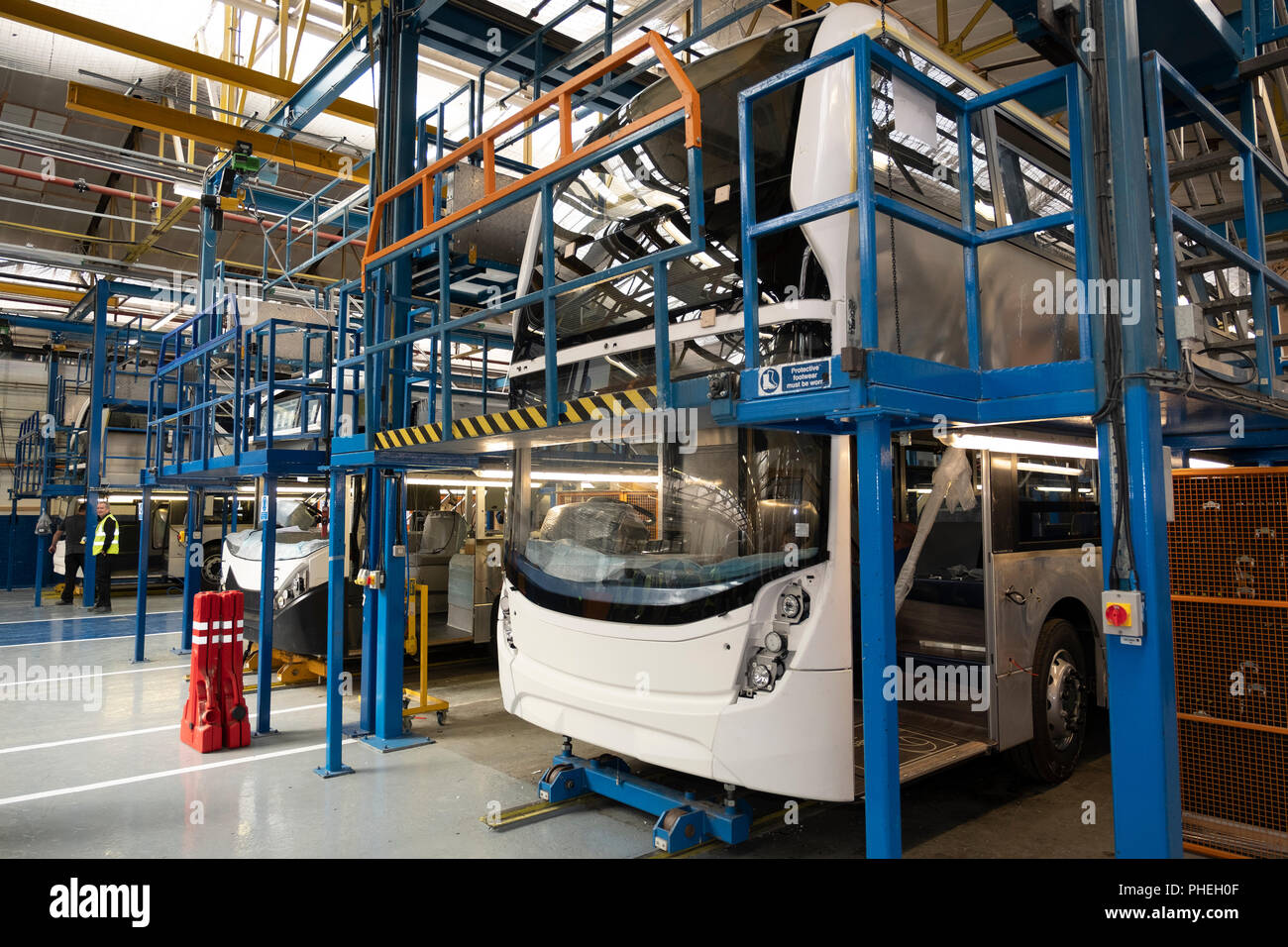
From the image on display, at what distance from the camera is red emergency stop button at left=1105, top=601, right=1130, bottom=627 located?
Answer: 2.77 meters

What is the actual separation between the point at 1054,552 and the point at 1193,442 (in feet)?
3.38

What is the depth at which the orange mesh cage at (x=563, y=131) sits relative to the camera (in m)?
3.25

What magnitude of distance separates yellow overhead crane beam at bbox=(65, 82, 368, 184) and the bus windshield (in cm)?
750

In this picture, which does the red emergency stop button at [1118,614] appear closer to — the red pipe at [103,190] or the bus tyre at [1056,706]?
the bus tyre at [1056,706]

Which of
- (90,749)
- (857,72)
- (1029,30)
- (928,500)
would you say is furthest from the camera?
(90,749)

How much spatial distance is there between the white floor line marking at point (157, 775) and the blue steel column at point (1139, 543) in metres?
5.53

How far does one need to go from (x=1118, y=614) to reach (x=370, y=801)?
4.32 m

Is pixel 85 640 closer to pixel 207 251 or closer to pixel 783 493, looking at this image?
pixel 207 251

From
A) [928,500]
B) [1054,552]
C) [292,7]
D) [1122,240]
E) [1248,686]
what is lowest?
[1248,686]

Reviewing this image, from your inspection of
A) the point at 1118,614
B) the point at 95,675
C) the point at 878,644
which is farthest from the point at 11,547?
the point at 1118,614
